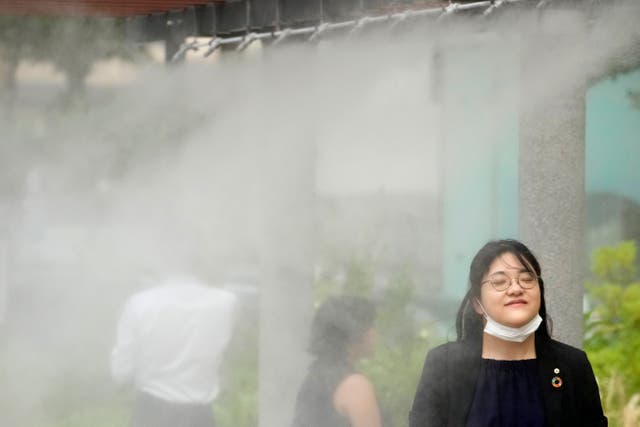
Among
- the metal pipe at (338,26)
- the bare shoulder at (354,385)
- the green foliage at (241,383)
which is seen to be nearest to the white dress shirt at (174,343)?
the green foliage at (241,383)

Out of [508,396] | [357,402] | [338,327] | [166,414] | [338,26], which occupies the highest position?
[338,26]

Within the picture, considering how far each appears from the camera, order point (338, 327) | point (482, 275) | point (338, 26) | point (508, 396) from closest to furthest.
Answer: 1. point (508, 396)
2. point (482, 275)
3. point (338, 327)
4. point (338, 26)

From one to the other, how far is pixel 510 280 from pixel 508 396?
0.28 metres

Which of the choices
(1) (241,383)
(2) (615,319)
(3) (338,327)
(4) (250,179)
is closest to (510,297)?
(3) (338,327)

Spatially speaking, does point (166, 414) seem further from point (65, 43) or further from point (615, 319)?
point (615, 319)

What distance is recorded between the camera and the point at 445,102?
6148mm

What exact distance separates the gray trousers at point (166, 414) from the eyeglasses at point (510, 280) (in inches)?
88.3

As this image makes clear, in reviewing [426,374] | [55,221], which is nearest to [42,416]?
[55,221]

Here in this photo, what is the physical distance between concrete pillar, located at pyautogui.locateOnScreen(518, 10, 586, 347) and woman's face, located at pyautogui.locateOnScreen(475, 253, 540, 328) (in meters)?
1.50

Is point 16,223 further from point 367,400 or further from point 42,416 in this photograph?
point 367,400

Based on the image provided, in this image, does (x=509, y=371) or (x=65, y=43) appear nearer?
(x=509, y=371)

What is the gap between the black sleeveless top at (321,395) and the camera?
433 centimetres

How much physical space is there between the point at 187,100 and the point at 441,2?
1889 millimetres

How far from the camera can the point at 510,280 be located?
3.46m
